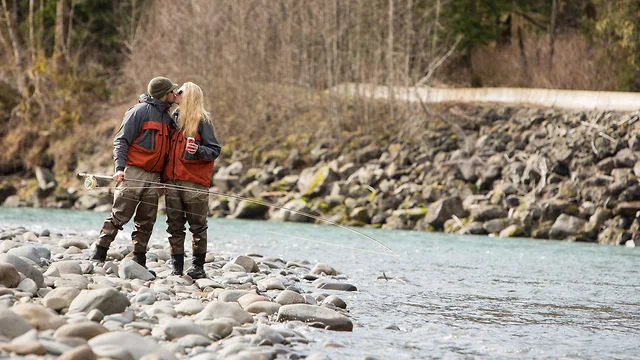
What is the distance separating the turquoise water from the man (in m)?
1.92

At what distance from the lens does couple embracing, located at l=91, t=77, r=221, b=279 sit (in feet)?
23.6

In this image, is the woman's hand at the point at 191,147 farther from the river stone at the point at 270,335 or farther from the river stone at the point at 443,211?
the river stone at the point at 443,211

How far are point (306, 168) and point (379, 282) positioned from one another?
16.9 metres

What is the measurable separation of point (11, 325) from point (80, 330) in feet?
1.12

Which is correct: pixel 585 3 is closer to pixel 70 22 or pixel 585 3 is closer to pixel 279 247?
pixel 70 22

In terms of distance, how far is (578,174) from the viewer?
2055 centimetres

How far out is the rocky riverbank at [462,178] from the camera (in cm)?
1947

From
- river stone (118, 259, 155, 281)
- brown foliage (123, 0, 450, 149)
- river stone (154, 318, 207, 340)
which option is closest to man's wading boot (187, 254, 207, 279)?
river stone (118, 259, 155, 281)

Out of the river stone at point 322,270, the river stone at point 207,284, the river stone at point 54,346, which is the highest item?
the river stone at point 54,346

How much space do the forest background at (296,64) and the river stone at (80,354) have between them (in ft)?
71.8

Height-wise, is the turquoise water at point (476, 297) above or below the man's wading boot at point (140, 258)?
below

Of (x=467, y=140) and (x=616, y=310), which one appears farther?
(x=467, y=140)

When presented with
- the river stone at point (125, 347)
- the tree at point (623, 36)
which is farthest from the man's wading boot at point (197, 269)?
the tree at point (623, 36)

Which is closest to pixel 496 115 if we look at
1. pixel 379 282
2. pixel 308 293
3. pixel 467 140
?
pixel 467 140
